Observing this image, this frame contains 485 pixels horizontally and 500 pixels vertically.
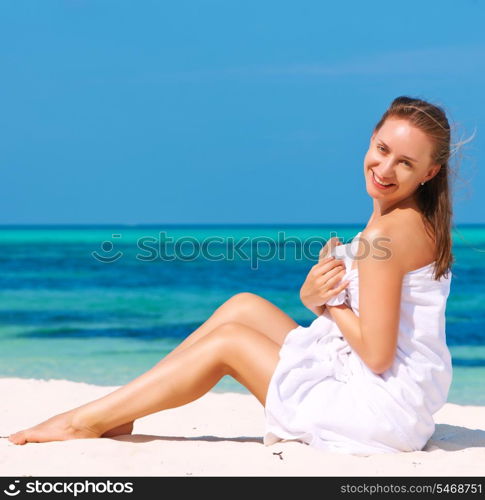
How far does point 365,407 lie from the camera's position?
3.59 metres

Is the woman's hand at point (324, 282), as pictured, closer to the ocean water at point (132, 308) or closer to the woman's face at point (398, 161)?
the woman's face at point (398, 161)

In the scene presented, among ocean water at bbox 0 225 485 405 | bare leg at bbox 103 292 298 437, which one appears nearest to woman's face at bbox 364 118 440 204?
ocean water at bbox 0 225 485 405

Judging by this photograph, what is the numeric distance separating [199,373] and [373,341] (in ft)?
2.65

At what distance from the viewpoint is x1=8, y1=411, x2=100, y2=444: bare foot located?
388 cm

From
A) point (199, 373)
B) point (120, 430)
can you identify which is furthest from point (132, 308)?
point (199, 373)

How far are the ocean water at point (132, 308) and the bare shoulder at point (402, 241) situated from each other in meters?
0.21

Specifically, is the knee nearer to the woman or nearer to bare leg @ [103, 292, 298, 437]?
the woman

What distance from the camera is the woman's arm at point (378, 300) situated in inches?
136

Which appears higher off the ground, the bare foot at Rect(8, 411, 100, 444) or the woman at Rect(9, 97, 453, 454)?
the woman at Rect(9, 97, 453, 454)

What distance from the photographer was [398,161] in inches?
143

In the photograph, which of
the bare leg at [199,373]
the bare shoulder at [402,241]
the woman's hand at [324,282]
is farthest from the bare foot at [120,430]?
the bare shoulder at [402,241]

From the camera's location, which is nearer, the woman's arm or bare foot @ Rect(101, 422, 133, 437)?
the woman's arm

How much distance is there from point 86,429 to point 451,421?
265cm

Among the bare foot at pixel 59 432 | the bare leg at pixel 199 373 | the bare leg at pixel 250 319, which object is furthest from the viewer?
the bare leg at pixel 250 319
